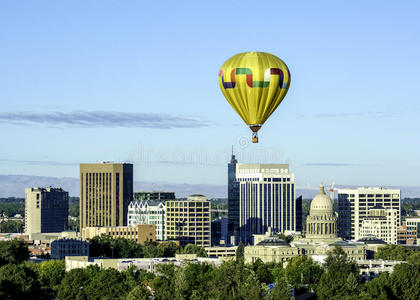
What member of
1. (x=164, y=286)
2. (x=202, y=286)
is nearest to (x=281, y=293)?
(x=202, y=286)

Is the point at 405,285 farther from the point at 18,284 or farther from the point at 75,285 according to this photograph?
the point at 18,284

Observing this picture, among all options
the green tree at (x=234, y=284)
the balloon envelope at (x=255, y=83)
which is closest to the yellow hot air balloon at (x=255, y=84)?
the balloon envelope at (x=255, y=83)

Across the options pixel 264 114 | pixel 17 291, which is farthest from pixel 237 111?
pixel 17 291

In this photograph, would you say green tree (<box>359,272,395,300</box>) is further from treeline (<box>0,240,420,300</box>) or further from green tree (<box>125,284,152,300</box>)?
green tree (<box>125,284,152,300</box>)

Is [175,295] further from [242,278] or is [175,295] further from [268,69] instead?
[268,69]

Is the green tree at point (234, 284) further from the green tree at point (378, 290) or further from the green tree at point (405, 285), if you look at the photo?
the green tree at point (405, 285)

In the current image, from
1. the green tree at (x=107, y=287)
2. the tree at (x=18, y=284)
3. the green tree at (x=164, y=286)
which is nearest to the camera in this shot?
the green tree at (x=164, y=286)

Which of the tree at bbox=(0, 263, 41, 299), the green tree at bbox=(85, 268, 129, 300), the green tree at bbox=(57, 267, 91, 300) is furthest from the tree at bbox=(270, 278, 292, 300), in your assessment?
the tree at bbox=(0, 263, 41, 299)
